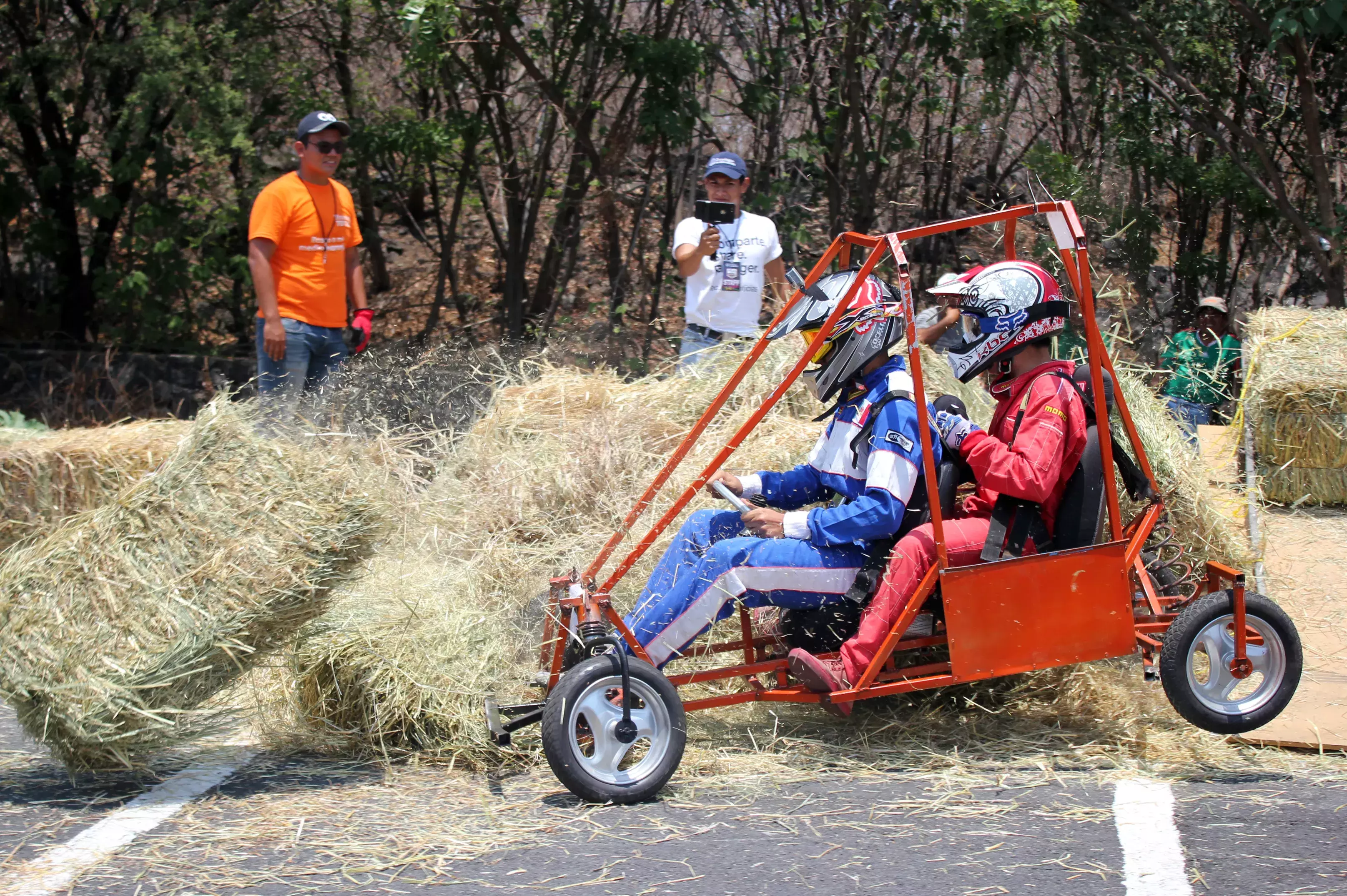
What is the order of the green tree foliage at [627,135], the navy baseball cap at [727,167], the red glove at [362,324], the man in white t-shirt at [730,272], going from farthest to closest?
the green tree foliage at [627,135] < the red glove at [362,324] < the man in white t-shirt at [730,272] < the navy baseball cap at [727,167]

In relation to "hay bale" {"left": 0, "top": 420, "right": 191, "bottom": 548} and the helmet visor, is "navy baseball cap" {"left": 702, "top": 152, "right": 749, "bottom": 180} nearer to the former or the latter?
the helmet visor

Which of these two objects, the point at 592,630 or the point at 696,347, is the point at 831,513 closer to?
the point at 592,630

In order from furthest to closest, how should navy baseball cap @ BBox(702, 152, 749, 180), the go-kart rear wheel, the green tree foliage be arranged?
the green tree foliage → navy baseball cap @ BBox(702, 152, 749, 180) → the go-kart rear wheel

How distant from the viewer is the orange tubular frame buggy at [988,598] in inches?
165

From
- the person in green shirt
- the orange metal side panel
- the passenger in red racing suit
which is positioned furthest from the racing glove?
Result: the person in green shirt

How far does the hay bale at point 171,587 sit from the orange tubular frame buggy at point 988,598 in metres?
0.80

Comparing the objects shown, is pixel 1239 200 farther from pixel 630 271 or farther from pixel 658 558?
pixel 658 558

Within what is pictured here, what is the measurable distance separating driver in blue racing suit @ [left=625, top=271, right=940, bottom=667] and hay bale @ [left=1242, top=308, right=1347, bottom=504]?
310 cm

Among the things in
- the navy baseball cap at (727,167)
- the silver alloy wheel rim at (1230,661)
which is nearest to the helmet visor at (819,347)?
the silver alloy wheel rim at (1230,661)

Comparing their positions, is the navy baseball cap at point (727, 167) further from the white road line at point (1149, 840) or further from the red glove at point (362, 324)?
the white road line at point (1149, 840)

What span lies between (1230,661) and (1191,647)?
173 mm

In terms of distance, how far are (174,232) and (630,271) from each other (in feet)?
12.2

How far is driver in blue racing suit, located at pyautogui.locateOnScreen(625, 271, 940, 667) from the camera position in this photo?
171 inches

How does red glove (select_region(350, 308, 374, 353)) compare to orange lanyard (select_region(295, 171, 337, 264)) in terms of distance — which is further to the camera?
red glove (select_region(350, 308, 374, 353))
